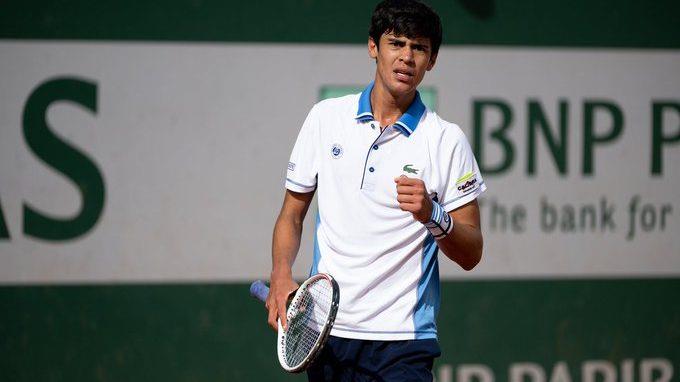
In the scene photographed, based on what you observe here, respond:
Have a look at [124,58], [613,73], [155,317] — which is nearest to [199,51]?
[124,58]

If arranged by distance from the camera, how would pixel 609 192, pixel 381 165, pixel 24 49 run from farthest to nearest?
pixel 609 192 → pixel 24 49 → pixel 381 165

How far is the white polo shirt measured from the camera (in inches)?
123

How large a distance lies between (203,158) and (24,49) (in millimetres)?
888

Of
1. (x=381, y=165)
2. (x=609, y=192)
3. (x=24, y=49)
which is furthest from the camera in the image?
(x=609, y=192)

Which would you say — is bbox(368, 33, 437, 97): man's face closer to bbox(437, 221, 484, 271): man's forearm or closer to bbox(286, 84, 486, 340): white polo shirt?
bbox(286, 84, 486, 340): white polo shirt

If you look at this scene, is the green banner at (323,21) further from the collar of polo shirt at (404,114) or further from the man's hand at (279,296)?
the man's hand at (279,296)

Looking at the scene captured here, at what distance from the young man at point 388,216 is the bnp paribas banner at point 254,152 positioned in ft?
6.41

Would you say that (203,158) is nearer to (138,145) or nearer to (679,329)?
(138,145)

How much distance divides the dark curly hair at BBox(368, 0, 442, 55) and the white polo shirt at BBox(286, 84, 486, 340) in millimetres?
208

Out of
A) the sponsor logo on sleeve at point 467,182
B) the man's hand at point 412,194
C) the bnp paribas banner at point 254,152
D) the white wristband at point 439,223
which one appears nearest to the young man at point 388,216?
the sponsor logo on sleeve at point 467,182

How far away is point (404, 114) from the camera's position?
10.5 feet

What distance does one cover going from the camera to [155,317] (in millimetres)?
5156

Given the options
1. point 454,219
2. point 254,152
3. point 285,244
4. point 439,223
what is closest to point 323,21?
point 254,152

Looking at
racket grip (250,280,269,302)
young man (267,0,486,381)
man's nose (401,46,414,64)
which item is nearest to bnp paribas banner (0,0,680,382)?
racket grip (250,280,269,302)
